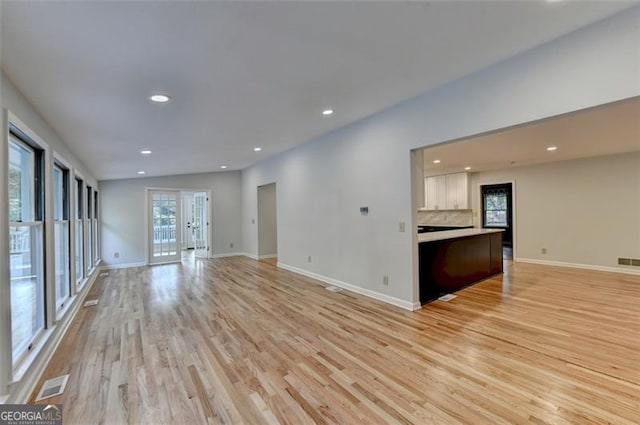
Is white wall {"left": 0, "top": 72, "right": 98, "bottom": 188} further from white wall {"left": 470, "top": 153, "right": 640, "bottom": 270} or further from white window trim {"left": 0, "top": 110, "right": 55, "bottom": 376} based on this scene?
white wall {"left": 470, "top": 153, "right": 640, "bottom": 270}

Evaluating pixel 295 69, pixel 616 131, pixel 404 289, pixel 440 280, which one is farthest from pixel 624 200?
pixel 295 69

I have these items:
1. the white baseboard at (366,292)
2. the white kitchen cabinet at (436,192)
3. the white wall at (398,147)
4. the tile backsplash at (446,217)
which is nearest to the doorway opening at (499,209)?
the tile backsplash at (446,217)

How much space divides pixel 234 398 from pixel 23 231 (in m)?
2.12

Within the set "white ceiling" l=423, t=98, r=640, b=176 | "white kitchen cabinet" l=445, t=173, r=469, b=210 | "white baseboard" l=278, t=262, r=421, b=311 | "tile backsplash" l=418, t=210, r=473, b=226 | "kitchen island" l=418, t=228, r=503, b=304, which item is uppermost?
"white ceiling" l=423, t=98, r=640, b=176

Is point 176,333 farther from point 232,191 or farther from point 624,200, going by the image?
point 624,200

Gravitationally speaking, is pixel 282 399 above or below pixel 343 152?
below

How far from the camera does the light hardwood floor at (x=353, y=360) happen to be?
1828mm

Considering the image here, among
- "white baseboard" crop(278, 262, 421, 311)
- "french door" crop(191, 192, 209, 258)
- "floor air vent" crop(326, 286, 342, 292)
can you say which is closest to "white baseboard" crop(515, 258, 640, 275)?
"white baseboard" crop(278, 262, 421, 311)

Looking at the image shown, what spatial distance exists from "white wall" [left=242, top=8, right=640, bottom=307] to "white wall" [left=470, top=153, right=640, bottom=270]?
5.10 metres

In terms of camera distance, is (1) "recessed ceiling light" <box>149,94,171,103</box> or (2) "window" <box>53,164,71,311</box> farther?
(2) "window" <box>53,164,71,311</box>

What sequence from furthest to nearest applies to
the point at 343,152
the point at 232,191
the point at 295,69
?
the point at 232,191 → the point at 343,152 → the point at 295,69

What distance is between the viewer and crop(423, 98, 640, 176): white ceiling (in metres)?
3.56

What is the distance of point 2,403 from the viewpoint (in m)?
1.70

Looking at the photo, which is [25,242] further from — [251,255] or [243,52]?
[251,255]
